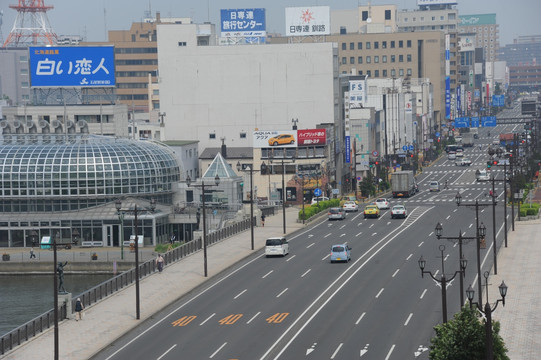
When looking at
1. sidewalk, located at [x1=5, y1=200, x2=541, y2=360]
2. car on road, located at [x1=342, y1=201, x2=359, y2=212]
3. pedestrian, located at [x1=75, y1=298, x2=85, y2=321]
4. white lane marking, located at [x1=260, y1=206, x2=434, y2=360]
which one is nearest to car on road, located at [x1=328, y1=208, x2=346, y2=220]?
white lane marking, located at [x1=260, y1=206, x2=434, y2=360]

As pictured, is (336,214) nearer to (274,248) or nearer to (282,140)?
(274,248)

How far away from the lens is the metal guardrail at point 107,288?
5922 centimetres

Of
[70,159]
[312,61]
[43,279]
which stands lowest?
[43,279]

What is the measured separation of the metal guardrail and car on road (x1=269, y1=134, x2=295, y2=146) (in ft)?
112

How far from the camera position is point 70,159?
364ft

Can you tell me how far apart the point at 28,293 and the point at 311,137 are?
6089 cm

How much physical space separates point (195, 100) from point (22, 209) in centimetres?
5845

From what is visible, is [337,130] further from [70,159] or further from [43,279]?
[43,279]

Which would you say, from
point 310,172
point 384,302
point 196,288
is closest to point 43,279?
point 196,288

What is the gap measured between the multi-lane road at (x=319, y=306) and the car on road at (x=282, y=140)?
132 ft

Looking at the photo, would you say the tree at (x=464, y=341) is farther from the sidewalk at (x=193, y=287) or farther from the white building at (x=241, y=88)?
the white building at (x=241, y=88)

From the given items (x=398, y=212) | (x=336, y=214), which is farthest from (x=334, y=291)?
(x=336, y=214)

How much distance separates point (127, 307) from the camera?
227ft

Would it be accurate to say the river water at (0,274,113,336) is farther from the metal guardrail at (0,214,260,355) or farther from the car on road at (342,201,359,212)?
the car on road at (342,201,359,212)
